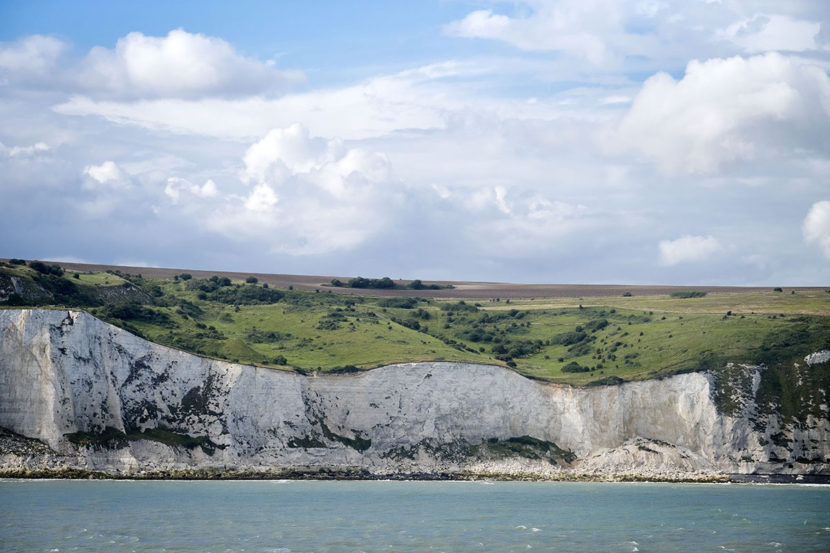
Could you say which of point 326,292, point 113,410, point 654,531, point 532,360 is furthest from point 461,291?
point 654,531

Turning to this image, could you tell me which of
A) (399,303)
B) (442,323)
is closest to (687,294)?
(442,323)

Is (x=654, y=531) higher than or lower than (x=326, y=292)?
lower

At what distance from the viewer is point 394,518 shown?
207 feet

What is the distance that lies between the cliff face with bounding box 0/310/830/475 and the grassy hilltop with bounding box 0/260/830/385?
3534mm

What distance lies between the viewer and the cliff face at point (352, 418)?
91.4 m

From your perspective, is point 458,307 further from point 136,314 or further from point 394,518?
point 394,518

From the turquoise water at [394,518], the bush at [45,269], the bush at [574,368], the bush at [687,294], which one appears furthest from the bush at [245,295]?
the bush at [687,294]

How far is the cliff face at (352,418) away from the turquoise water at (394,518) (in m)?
9.18

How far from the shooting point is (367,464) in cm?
10244

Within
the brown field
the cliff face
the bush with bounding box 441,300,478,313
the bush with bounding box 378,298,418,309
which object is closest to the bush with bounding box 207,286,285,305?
the brown field

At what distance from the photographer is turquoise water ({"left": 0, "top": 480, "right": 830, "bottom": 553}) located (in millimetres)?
51094

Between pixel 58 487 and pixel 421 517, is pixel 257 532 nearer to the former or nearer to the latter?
pixel 421 517

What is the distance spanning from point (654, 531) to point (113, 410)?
5673cm

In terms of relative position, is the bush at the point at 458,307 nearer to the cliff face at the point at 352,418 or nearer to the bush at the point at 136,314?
the cliff face at the point at 352,418
